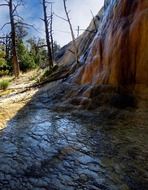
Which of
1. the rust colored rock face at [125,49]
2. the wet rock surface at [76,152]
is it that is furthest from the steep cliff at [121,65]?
the wet rock surface at [76,152]

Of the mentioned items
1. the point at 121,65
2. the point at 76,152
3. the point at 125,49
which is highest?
the point at 125,49

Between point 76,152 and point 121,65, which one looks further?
point 121,65

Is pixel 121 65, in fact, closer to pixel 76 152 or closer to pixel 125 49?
pixel 125 49

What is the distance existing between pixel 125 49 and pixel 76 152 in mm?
4978

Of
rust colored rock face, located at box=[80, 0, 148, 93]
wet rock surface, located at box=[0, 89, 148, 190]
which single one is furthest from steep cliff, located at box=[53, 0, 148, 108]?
wet rock surface, located at box=[0, 89, 148, 190]

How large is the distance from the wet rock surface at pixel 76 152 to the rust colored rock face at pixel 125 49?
5.25ft

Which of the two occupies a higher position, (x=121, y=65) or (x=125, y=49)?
(x=125, y=49)

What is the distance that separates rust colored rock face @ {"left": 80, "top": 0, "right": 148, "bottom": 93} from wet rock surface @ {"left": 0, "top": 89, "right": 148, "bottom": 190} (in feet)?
5.25

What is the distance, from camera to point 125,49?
10.2m

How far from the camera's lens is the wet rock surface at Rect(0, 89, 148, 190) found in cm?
503

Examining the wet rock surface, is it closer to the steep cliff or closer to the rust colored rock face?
the steep cliff

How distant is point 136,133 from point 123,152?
47.7 inches

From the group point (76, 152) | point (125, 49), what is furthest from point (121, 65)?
point (76, 152)

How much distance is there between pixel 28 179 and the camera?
16.9ft
